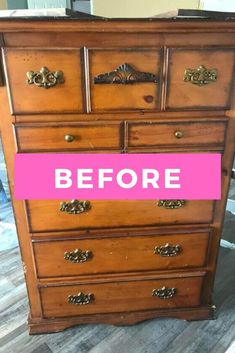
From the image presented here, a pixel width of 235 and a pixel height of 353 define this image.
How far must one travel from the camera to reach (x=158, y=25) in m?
0.90

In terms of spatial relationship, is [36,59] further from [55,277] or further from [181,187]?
[55,277]

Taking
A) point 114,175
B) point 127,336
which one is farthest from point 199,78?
point 127,336

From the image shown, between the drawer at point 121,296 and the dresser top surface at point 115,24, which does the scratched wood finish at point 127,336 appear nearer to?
the drawer at point 121,296

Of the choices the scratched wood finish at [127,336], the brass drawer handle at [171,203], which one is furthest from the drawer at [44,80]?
the scratched wood finish at [127,336]

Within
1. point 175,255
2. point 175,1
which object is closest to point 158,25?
point 175,1

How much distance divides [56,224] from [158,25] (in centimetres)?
72

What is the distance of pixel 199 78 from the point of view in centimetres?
98

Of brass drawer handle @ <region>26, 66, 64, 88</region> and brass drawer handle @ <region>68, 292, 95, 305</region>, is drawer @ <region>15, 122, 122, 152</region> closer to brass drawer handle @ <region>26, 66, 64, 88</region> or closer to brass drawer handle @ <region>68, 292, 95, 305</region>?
brass drawer handle @ <region>26, 66, 64, 88</region>

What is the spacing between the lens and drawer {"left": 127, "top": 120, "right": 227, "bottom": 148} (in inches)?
41.2

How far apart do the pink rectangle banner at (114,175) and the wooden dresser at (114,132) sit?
0.09 ft

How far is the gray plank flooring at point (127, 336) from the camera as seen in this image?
135 cm

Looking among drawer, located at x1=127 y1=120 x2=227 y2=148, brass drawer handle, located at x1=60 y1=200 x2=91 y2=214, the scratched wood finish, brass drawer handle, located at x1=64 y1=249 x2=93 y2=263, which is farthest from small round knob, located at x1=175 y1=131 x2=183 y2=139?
the scratched wood finish

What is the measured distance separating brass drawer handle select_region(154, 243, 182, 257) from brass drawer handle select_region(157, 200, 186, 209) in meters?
0.17

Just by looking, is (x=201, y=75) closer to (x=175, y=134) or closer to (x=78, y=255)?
(x=175, y=134)
